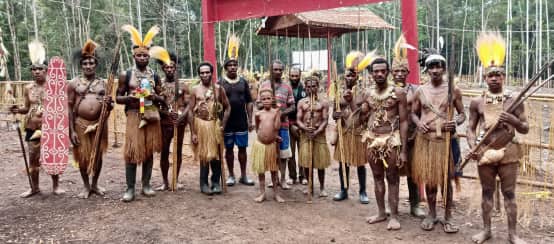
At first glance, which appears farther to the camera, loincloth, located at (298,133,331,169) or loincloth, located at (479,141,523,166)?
loincloth, located at (298,133,331,169)

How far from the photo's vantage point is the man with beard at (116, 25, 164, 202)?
4.81 metres

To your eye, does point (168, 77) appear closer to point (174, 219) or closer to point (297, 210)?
point (174, 219)

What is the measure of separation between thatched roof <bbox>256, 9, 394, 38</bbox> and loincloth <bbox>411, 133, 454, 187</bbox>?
4935 mm

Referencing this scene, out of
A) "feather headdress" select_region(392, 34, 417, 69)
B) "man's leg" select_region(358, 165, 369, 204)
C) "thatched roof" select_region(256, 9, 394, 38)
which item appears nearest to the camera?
"feather headdress" select_region(392, 34, 417, 69)

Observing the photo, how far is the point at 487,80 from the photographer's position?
361cm

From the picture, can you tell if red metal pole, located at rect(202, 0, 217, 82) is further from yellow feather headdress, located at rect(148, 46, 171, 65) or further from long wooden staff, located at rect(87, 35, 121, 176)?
long wooden staff, located at rect(87, 35, 121, 176)

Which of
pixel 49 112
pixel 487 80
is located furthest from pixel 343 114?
pixel 49 112

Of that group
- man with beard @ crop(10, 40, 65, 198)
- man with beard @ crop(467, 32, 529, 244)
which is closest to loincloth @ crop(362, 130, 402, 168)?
man with beard @ crop(467, 32, 529, 244)

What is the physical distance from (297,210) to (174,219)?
1293 millimetres

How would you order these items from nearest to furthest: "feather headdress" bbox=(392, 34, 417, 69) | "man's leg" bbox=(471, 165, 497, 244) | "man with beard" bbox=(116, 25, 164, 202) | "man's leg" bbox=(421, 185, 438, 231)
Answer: "man's leg" bbox=(471, 165, 497, 244) → "man's leg" bbox=(421, 185, 438, 231) → "feather headdress" bbox=(392, 34, 417, 69) → "man with beard" bbox=(116, 25, 164, 202)

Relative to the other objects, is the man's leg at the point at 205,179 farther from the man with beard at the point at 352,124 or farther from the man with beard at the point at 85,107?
the man with beard at the point at 352,124

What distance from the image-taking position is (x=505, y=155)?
3523mm

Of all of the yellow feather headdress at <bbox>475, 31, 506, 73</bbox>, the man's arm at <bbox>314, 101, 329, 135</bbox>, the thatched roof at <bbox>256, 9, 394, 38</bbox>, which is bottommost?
the man's arm at <bbox>314, 101, 329, 135</bbox>

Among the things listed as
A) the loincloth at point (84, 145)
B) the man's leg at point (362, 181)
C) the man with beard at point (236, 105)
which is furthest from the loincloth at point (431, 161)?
the loincloth at point (84, 145)
